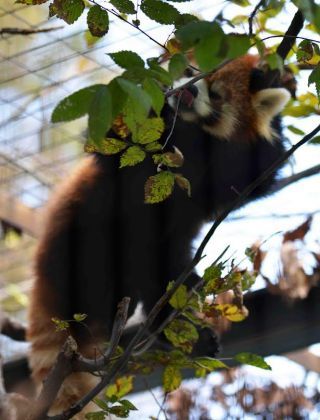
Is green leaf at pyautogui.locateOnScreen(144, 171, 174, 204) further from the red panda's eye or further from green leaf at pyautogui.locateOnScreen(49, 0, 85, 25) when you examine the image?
the red panda's eye

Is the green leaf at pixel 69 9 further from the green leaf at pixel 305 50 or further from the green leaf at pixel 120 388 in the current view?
the green leaf at pixel 120 388

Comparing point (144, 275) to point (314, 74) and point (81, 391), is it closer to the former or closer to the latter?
point (81, 391)

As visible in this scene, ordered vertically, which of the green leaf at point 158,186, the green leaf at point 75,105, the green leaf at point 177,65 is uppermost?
the green leaf at point 177,65

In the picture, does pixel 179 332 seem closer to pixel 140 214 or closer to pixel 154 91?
pixel 154 91

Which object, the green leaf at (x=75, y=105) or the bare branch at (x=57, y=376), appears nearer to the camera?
the green leaf at (x=75, y=105)

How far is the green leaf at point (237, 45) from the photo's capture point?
2.03ft

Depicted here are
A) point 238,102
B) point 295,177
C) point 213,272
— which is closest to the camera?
point 213,272

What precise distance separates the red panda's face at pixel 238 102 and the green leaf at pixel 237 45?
1388mm

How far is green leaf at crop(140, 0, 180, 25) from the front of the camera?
90 centimetres

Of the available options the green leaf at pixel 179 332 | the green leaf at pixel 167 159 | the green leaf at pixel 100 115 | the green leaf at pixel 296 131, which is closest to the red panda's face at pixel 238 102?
the green leaf at pixel 296 131

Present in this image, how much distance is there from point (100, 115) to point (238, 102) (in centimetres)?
169

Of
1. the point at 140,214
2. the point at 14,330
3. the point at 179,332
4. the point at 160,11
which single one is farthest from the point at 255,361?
the point at 14,330

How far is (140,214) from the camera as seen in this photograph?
2.12 metres

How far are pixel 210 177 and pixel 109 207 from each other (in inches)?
12.1
